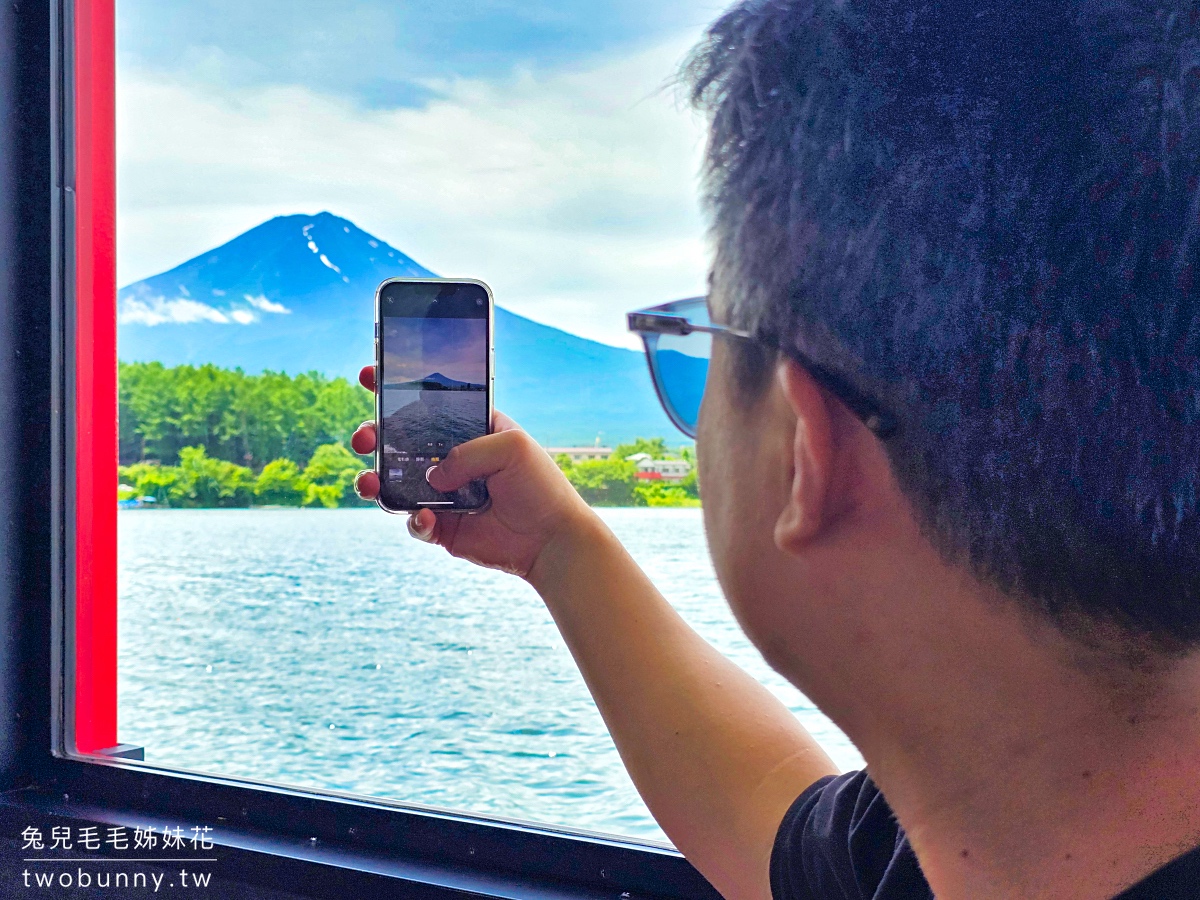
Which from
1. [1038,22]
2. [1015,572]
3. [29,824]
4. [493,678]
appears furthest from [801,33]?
[493,678]

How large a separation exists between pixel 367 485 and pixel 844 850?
509mm

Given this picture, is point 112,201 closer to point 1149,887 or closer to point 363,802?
point 363,802

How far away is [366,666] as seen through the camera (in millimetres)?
3670

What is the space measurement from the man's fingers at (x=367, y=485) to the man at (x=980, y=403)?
534 millimetres

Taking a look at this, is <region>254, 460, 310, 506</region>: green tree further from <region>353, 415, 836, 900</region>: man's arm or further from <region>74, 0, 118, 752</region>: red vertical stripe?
<region>353, 415, 836, 900</region>: man's arm

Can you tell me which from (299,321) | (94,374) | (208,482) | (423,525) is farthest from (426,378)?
(299,321)

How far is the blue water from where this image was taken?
5.15ft

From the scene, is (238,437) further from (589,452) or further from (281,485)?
(589,452)

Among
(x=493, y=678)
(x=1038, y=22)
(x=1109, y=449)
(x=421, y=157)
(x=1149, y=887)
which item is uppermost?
(x=421, y=157)

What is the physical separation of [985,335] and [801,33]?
4.6 inches

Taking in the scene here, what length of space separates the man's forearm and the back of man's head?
323 millimetres

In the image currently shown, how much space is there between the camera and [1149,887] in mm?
283

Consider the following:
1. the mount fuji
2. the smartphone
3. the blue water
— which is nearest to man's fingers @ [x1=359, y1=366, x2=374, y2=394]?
the smartphone

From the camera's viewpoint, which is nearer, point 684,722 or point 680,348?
point 680,348
